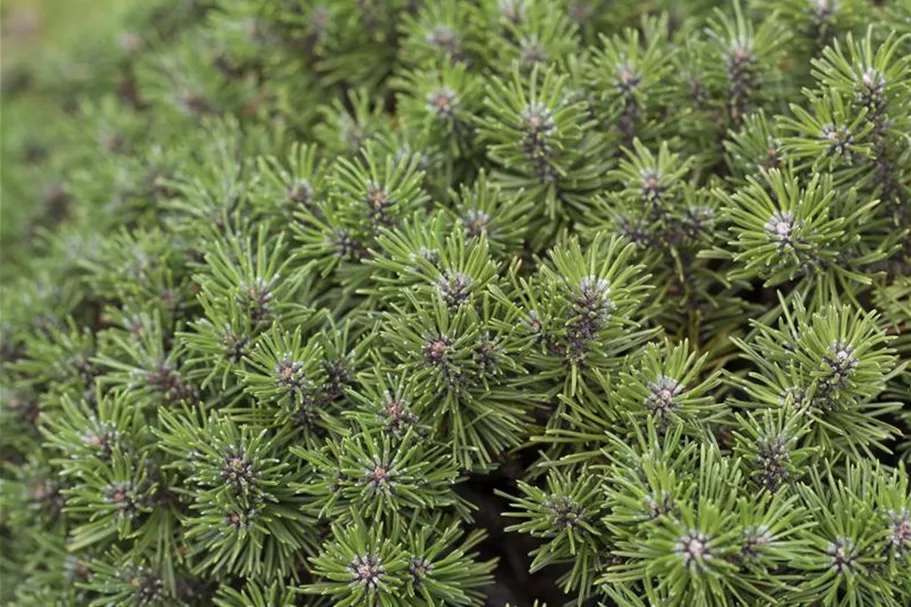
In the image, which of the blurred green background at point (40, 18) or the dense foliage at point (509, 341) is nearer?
the dense foliage at point (509, 341)

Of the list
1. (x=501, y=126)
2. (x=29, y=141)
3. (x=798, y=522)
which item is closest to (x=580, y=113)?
(x=501, y=126)

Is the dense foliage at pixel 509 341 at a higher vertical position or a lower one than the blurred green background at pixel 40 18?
higher

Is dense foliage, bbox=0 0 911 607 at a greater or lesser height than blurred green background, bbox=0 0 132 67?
greater

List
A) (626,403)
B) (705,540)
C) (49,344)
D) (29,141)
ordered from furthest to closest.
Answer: (29,141) → (49,344) → (626,403) → (705,540)

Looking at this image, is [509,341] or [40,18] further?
[40,18]

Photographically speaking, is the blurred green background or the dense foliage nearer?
the dense foliage

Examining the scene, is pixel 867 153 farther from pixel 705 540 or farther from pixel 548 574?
pixel 548 574

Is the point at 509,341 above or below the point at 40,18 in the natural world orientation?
above

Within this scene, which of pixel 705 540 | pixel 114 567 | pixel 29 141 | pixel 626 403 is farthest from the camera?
pixel 29 141
